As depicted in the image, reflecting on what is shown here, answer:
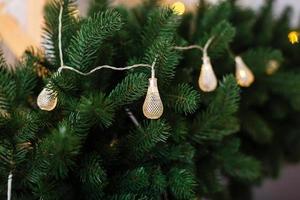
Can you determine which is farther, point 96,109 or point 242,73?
point 242,73

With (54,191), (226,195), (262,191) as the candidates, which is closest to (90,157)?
(54,191)

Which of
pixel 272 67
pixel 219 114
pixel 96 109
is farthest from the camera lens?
pixel 272 67

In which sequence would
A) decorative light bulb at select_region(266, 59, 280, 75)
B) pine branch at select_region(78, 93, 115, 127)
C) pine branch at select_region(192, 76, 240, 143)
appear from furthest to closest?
1. decorative light bulb at select_region(266, 59, 280, 75)
2. pine branch at select_region(192, 76, 240, 143)
3. pine branch at select_region(78, 93, 115, 127)

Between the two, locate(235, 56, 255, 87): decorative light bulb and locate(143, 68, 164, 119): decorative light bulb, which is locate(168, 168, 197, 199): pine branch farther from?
locate(235, 56, 255, 87): decorative light bulb

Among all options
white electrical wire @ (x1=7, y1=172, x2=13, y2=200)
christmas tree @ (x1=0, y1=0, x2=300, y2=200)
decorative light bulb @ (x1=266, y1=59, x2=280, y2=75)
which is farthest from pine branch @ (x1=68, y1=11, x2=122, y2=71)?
decorative light bulb @ (x1=266, y1=59, x2=280, y2=75)

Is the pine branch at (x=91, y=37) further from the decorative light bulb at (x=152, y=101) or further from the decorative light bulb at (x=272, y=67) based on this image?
the decorative light bulb at (x=272, y=67)

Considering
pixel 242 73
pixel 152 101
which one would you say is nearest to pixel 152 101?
pixel 152 101

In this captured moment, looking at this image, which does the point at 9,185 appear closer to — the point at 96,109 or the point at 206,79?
the point at 96,109
